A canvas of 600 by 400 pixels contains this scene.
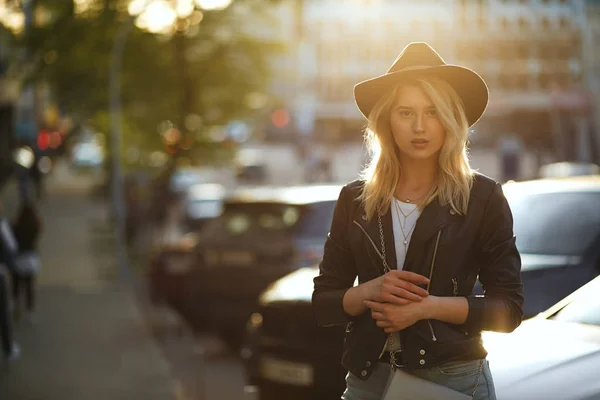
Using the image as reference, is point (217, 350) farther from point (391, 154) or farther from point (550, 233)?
point (391, 154)

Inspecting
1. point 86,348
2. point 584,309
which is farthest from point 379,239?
point 86,348

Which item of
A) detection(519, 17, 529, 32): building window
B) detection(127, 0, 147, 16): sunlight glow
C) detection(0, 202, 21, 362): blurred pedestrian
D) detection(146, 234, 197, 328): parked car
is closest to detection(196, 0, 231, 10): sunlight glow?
detection(127, 0, 147, 16): sunlight glow

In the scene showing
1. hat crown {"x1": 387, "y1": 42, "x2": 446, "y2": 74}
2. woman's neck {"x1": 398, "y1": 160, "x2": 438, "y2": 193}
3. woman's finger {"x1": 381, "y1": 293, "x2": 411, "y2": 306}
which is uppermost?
hat crown {"x1": 387, "y1": 42, "x2": 446, "y2": 74}

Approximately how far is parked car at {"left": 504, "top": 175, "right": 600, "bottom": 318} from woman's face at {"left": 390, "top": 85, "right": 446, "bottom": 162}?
212 centimetres

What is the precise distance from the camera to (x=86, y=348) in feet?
36.7

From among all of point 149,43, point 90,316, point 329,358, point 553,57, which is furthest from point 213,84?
point 553,57

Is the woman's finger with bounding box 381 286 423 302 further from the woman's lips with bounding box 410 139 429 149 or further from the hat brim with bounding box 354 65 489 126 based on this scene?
the hat brim with bounding box 354 65 489 126

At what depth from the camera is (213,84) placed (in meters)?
28.5

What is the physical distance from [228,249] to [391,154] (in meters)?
7.86

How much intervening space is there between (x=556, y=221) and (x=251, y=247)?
214 inches

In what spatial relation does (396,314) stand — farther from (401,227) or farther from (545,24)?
(545,24)

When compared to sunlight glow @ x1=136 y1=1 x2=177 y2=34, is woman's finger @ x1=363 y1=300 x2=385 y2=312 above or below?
below

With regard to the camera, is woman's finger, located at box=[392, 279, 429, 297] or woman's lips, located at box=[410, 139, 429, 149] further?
woman's lips, located at box=[410, 139, 429, 149]

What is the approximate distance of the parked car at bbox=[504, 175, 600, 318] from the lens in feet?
17.5
